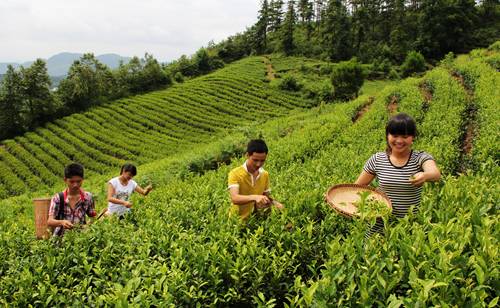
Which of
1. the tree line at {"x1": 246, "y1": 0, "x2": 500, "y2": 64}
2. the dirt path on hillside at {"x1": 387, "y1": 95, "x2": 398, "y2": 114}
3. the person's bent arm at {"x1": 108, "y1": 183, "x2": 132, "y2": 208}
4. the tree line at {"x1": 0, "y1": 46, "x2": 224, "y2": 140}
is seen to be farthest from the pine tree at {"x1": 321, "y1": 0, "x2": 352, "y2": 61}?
the person's bent arm at {"x1": 108, "y1": 183, "x2": 132, "y2": 208}

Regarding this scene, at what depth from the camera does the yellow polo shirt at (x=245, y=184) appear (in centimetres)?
435

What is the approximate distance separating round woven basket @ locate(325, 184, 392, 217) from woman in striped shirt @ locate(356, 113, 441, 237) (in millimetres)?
176

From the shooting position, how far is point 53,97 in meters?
45.9

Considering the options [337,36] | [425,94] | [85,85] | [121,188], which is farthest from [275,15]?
[121,188]

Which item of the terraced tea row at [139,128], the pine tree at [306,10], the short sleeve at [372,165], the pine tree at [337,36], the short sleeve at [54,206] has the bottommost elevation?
the terraced tea row at [139,128]

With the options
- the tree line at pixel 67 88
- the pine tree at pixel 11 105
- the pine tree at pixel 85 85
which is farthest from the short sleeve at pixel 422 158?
the pine tree at pixel 85 85

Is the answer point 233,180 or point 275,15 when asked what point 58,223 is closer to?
point 233,180

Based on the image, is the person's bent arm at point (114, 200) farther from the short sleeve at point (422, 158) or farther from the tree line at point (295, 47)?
the tree line at point (295, 47)

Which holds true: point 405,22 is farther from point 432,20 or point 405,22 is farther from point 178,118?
point 178,118

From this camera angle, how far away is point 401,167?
3594mm

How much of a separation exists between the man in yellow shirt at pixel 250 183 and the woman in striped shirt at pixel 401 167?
120 centimetres

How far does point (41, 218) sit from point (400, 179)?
4523 millimetres

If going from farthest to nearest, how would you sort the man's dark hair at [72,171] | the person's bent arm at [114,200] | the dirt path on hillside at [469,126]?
the dirt path on hillside at [469,126]
the person's bent arm at [114,200]
the man's dark hair at [72,171]

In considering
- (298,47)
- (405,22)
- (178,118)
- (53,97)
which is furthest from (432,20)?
(53,97)
